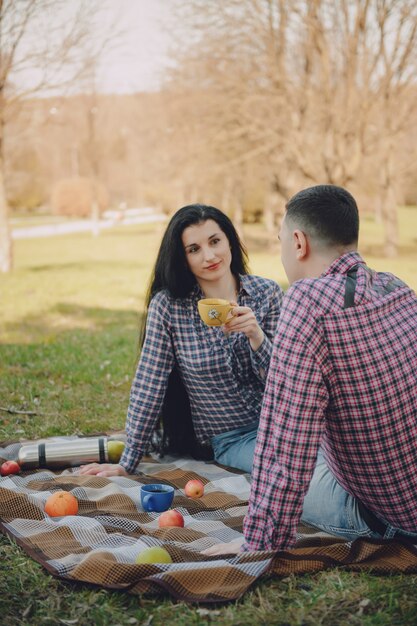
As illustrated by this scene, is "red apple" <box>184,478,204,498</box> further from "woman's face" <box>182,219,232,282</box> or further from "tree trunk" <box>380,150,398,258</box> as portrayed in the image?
"tree trunk" <box>380,150,398,258</box>

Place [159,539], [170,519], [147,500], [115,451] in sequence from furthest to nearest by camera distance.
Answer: [115,451] < [147,500] < [170,519] < [159,539]

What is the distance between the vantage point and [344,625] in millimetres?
2420

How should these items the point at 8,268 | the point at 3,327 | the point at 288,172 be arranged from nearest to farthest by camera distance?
the point at 3,327
the point at 8,268
the point at 288,172

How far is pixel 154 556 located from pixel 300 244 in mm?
1451

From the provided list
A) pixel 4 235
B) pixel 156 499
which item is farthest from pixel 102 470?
pixel 4 235

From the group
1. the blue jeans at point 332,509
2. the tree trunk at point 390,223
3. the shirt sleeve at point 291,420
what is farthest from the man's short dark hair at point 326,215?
the tree trunk at point 390,223

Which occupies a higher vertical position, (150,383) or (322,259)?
(322,259)

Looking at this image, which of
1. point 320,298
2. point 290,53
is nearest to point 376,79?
point 290,53

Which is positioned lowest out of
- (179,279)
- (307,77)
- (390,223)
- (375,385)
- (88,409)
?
(88,409)

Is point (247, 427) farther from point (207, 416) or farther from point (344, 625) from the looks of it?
point (344, 625)

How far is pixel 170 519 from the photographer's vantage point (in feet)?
11.2

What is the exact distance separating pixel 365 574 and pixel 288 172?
2124 centimetres

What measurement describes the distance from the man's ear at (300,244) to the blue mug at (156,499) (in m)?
1.60

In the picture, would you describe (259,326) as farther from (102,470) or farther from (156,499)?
(102,470)
